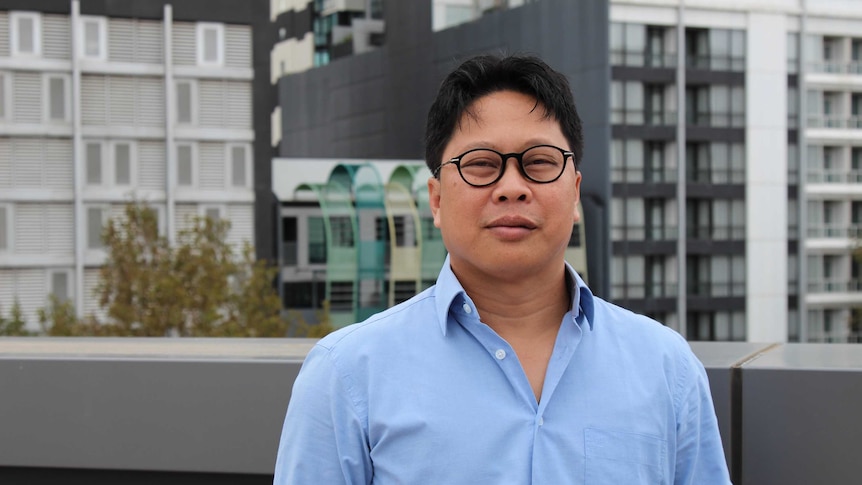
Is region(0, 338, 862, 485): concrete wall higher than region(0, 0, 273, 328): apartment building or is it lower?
lower

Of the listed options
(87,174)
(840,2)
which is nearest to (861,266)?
(840,2)

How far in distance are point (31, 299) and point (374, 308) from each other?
10215 millimetres

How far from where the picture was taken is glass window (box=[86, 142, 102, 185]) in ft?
92.3

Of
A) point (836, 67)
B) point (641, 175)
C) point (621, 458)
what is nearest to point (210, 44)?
point (641, 175)

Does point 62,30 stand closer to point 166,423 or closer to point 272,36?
point 272,36

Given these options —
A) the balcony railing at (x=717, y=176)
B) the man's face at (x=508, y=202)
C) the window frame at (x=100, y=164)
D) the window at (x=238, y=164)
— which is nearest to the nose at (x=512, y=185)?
the man's face at (x=508, y=202)

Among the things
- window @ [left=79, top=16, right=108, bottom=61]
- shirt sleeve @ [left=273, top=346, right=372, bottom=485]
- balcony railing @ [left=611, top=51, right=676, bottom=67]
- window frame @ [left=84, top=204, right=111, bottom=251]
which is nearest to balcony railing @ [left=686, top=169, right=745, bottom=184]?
balcony railing @ [left=611, top=51, right=676, bottom=67]

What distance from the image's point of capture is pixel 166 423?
2324mm

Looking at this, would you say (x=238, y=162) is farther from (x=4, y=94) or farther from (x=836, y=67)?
(x=836, y=67)

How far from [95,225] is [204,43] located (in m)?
6.30

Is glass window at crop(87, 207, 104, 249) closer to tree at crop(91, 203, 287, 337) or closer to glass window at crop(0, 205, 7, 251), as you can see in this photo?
glass window at crop(0, 205, 7, 251)

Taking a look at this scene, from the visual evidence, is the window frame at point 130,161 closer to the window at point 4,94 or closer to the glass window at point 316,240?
the window at point 4,94

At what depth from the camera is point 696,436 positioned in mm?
1557

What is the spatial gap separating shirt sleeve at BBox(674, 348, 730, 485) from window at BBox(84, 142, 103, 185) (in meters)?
28.6
